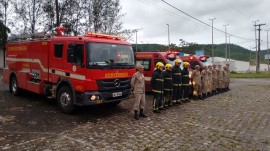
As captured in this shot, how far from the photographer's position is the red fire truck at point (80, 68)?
8.78m

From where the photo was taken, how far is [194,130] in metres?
7.84

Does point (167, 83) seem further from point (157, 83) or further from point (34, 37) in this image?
point (34, 37)

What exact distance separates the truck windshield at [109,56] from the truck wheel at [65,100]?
1427 millimetres

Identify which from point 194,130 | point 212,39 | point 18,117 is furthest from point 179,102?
point 212,39

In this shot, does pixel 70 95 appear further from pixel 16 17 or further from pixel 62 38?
pixel 16 17

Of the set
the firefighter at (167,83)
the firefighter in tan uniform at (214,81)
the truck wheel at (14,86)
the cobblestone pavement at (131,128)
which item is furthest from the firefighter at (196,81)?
the truck wheel at (14,86)

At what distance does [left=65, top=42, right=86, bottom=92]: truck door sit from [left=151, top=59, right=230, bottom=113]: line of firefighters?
100.0 inches

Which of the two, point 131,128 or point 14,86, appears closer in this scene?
point 131,128

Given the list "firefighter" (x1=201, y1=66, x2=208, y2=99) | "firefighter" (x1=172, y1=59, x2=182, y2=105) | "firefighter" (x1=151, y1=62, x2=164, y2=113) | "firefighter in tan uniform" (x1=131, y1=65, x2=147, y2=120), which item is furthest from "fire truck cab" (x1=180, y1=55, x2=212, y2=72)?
"firefighter in tan uniform" (x1=131, y1=65, x2=147, y2=120)

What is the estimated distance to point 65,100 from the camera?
953 centimetres

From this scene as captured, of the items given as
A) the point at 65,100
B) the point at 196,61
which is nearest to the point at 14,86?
the point at 65,100

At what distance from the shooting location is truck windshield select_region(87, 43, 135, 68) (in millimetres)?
8828

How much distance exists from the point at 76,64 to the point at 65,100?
1412 mm

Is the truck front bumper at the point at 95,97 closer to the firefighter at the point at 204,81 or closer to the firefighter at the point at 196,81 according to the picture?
the firefighter at the point at 196,81
